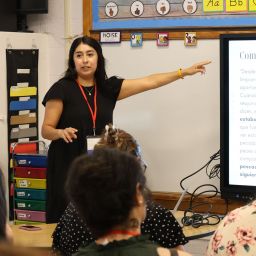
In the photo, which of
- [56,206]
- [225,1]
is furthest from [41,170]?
[225,1]

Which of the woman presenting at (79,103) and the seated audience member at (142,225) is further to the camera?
the woman presenting at (79,103)

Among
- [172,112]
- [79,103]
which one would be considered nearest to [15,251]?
[79,103]

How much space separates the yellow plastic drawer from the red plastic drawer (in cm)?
3

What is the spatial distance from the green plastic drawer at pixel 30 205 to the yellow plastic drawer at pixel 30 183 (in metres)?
0.11

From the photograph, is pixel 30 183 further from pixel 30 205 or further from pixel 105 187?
pixel 105 187

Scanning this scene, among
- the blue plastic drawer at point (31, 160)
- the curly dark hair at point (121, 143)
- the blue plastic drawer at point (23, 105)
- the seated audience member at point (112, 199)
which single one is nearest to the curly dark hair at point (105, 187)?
the seated audience member at point (112, 199)

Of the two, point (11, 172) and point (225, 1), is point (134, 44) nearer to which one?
point (225, 1)

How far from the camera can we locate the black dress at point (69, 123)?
3.47m

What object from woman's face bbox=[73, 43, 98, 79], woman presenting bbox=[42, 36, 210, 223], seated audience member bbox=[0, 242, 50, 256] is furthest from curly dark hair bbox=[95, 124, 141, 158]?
seated audience member bbox=[0, 242, 50, 256]

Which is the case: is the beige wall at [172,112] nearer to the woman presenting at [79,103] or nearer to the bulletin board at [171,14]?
the bulletin board at [171,14]

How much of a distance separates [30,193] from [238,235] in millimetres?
2606

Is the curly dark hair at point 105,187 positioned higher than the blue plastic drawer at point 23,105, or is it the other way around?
the blue plastic drawer at point 23,105

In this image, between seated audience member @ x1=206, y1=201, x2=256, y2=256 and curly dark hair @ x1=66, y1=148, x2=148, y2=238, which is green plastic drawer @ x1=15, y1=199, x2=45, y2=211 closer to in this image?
seated audience member @ x1=206, y1=201, x2=256, y2=256

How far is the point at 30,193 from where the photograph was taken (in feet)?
13.9
